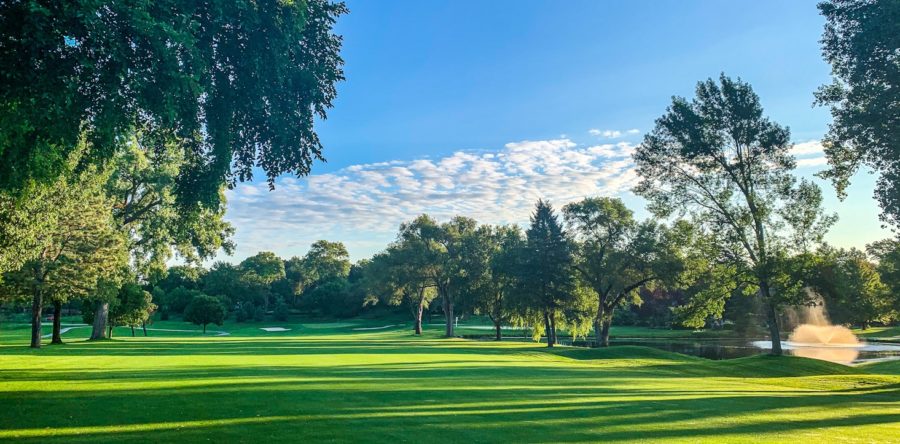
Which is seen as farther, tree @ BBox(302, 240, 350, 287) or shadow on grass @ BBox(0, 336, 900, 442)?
tree @ BBox(302, 240, 350, 287)

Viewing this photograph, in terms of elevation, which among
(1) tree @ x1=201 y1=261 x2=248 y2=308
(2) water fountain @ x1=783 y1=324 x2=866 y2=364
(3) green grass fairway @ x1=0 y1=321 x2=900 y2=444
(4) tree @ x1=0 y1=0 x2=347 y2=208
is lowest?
(2) water fountain @ x1=783 y1=324 x2=866 y2=364

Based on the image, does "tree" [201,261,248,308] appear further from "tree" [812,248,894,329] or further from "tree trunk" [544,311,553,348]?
"tree" [812,248,894,329]

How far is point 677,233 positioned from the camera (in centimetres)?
3972

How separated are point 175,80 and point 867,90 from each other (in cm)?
2131

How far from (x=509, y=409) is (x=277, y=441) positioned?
562 centimetres

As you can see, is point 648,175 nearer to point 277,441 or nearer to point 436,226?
point 436,226

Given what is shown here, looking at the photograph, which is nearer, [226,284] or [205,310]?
[205,310]

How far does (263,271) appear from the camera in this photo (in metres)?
116

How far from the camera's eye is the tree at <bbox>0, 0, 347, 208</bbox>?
27.7 feet

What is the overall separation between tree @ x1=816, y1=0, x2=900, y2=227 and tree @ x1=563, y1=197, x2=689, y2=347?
24.3 m

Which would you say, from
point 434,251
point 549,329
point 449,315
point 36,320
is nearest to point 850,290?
point 549,329

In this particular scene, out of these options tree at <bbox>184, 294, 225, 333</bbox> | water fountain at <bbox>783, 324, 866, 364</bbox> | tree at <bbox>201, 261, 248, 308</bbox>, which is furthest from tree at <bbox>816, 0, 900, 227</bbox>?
tree at <bbox>201, 261, 248, 308</bbox>

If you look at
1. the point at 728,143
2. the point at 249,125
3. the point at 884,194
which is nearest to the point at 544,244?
the point at 728,143

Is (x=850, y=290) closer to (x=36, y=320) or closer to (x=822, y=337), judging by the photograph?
(x=822, y=337)
